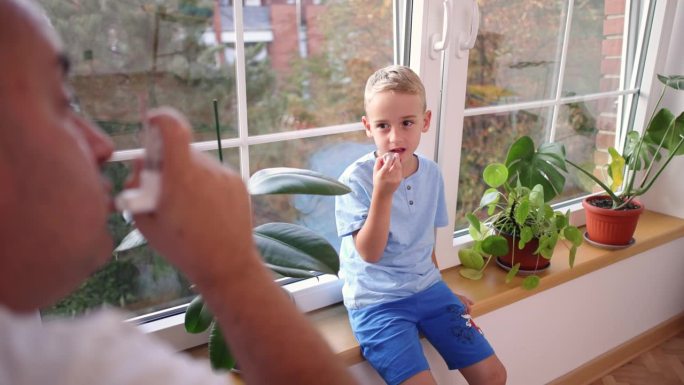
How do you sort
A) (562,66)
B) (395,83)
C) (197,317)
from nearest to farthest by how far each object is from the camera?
1. (197,317)
2. (395,83)
3. (562,66)

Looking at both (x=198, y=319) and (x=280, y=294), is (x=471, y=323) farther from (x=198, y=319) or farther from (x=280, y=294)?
(x=280, y=294)

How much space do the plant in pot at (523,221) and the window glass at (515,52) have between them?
0.21m

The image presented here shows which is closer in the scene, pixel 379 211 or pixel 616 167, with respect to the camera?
pixel 379 211

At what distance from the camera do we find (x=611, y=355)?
→ 1.99 meters

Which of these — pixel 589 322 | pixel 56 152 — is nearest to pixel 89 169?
pixel 56 152

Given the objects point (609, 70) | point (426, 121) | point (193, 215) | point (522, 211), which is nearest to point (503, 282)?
point (522, 211)

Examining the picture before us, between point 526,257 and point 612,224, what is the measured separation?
0.43 metres

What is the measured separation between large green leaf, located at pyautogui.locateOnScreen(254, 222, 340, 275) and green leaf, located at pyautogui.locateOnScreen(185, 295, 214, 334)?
18 centimetres

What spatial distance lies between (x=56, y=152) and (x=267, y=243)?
1.92ft

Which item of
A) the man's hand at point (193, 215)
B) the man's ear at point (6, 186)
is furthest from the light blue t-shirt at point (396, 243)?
the man's ear at point (6, 186)

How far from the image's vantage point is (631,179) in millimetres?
1859

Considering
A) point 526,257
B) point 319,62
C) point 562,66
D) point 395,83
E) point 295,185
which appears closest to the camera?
point 295,185

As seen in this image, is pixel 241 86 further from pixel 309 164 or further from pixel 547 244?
pixel 547 244

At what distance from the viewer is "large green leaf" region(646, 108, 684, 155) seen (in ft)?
5.98
